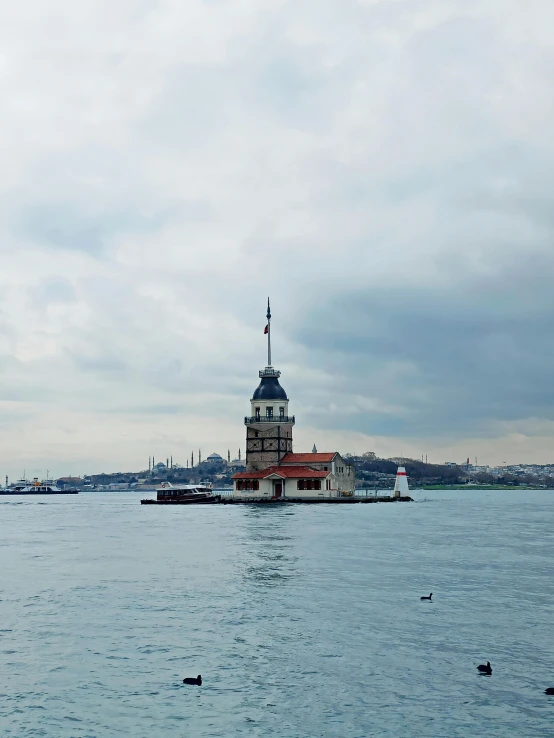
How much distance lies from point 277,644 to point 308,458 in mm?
106495

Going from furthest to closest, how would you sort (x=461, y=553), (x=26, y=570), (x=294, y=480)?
(x=294, y=480)
(x=461, y=553)
(x=26, y=570)

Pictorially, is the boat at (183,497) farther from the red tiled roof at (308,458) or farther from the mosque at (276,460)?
the red tiled roof at (308,458)

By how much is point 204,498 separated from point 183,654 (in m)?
125

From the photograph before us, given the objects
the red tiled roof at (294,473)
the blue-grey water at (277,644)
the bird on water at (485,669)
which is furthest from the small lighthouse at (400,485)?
the bird on water at (485,669)

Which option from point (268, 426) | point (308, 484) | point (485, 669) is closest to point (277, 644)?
point (485, 669)

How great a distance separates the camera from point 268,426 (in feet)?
442

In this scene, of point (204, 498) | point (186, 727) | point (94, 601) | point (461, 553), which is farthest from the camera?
point (204, 498)

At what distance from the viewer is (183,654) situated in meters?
Answer: 26.5

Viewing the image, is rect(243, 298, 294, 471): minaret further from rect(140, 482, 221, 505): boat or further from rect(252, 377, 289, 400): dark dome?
rect(140, 482, 221, 505): boat

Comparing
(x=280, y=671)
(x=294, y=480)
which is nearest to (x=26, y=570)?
(x=280, y=671)

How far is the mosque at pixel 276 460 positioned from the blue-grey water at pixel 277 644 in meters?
77.4

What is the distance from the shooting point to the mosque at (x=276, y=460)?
13188 cm

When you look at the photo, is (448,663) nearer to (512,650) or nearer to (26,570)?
(512,650)

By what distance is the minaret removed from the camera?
13438 cm
